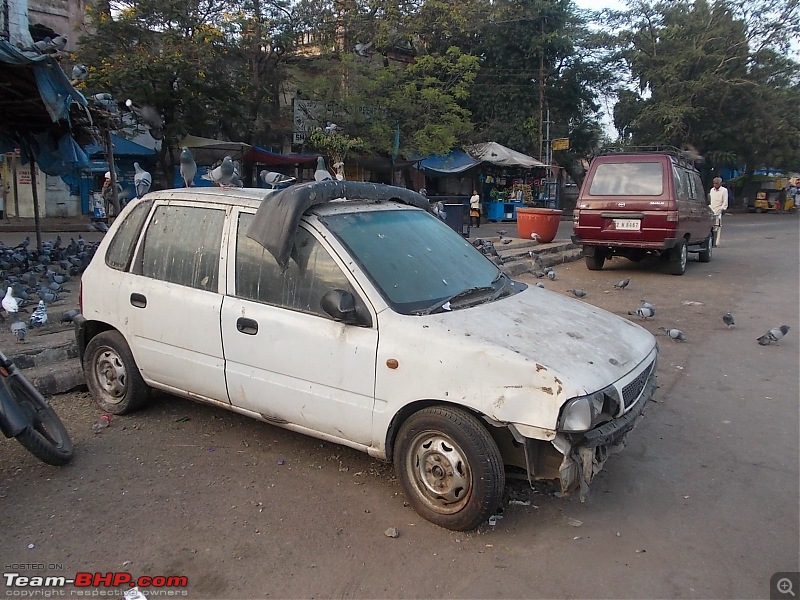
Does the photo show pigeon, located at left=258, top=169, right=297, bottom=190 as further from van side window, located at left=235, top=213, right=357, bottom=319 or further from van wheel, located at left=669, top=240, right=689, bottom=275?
van wheel, located at left=669, top=240, right=689, bottom=275

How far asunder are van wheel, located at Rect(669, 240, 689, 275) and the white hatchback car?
8.21 m

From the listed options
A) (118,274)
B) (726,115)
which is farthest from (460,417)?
A: (726,115)

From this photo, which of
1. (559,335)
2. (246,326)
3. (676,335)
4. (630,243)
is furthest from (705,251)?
(246,326)

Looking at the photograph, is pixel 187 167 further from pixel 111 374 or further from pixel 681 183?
pixel 681 183

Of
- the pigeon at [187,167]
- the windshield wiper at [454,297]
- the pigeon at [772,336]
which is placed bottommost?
the pigeon at [772,336]

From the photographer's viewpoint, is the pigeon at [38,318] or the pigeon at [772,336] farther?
the pigeon at [772,336]

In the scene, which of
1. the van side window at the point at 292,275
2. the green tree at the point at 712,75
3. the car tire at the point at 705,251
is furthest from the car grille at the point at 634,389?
the green tree at the point at 712,75

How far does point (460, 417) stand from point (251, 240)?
5.88 ft

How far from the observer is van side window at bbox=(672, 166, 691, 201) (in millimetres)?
10941

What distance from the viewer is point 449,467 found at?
3.30m

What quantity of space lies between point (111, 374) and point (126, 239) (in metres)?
1.05

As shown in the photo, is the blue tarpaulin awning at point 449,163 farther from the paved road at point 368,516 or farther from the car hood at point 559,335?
the car hood at point 559,335

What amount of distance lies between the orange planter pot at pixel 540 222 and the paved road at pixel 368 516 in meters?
9.89

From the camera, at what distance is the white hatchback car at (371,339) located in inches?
125
